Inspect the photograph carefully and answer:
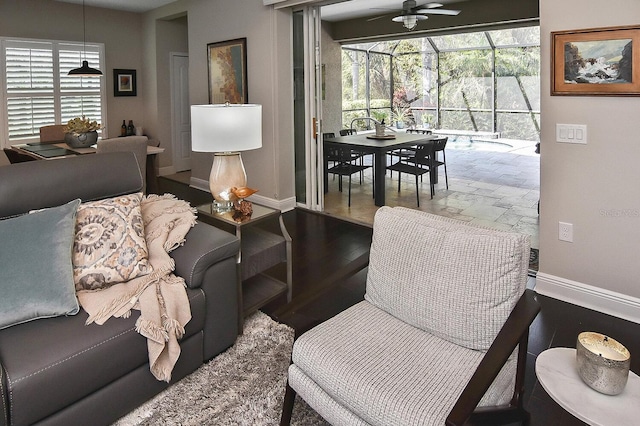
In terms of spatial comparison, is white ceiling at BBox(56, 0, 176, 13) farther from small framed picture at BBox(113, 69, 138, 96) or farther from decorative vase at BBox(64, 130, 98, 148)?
decorative vase at BBox(64, 130, 98, 148)

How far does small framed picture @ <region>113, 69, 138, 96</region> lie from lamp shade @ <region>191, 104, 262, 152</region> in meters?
5.21

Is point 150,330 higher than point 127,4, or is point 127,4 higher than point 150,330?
point 127,4

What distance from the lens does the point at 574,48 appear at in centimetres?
273

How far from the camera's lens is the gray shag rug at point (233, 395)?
→ 1901 millimetres

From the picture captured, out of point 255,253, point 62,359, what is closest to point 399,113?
point 255,253

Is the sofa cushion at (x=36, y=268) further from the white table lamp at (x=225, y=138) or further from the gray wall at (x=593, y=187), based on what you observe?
the gray wall at (x=593, y=187)

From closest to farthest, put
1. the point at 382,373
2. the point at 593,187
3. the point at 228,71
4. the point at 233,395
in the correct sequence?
the point at 382,373 → the point at 233,395 → the point at 593,187 → the point at 228,71

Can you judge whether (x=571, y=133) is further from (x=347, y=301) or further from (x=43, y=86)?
(x=43, y=86)

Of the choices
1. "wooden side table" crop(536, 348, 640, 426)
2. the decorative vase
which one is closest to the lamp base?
"wooden side table" crop(536, 348, 640, 426)

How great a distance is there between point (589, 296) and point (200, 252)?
2.51 metres

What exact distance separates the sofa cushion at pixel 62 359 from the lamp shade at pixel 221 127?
117 cm

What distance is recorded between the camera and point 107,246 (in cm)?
212

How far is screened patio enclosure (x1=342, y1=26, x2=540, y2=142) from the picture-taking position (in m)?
10.1

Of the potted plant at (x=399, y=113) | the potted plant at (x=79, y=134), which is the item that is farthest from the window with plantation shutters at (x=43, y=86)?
the potted plant at (x=399, y=113)
